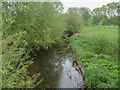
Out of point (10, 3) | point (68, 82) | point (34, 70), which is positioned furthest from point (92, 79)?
point (10, 3)

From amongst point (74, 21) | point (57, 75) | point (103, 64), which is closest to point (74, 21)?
point (74, 21)

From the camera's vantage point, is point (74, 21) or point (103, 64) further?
point (74, 21)

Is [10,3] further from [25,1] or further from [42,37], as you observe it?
[42,37]

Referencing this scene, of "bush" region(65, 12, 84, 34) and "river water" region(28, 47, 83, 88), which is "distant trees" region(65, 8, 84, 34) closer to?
"bush" region(65, 12, 84, 34)

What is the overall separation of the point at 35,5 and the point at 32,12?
3.28 ft

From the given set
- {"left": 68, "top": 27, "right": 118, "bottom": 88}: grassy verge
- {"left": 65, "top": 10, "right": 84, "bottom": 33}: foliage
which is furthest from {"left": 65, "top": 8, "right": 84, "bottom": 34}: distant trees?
{"left": 68, "top": 27, "right": 118, "bottom": 88}: grassy verge

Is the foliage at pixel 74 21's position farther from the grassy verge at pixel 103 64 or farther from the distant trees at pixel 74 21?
the grassy verge at pixel 103 64

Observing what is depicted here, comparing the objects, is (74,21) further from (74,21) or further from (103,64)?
(103,64)

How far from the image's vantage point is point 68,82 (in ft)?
27.8

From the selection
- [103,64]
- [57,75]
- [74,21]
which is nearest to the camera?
[57,75]

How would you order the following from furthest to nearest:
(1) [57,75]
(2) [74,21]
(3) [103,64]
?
(2) [74,21]
(3) [103,64]
(1) [57,75]

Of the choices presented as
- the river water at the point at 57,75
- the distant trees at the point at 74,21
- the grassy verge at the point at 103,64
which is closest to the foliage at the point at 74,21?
the distant trees at the point at 74,21

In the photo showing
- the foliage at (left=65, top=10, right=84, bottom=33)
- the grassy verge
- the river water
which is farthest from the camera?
the foliage at (left=65, top=10, right=84, bottom=33)

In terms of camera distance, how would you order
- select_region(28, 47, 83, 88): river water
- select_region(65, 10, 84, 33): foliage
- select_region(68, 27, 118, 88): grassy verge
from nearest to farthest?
select_region(68, 27, 118, 88): grassy verge → select_region(28, 47, 83, 88): river water → select_region(65, 10, 84, 33): foliage
